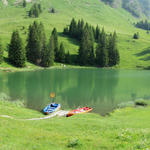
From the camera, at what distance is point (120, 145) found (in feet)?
46.7

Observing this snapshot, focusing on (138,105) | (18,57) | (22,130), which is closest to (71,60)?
(18,57)

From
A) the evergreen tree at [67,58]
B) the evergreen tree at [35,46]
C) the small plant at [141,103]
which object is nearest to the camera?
the small plant at [141,103]

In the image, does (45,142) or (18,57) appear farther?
(18,57)

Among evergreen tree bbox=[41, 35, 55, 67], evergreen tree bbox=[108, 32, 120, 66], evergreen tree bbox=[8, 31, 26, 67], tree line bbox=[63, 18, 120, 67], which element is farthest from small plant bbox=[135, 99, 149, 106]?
evergreen tree bbox=[108, 32, 120, 66]

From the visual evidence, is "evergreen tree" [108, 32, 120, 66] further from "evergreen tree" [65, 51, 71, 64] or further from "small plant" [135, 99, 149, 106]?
"small plant" [135, 99, 149, 106]

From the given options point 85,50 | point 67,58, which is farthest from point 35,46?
point 85,50

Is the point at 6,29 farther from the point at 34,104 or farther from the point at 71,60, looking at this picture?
the point at 34,104

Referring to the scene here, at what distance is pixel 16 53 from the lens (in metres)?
116

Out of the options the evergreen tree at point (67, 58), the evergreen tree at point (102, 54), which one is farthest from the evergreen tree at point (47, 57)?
the evergreen tree at point (102, 54)

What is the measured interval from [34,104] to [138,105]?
2736cm

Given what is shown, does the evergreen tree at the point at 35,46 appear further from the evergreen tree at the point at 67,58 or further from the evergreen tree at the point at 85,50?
the evergreen tree at the point at 85,50

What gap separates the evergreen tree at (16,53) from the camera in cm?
11444

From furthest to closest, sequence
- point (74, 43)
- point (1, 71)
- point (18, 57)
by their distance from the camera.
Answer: point (74, 43) < point (18, 57) < point (1, 71)

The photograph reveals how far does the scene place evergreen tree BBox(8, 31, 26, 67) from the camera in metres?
114
